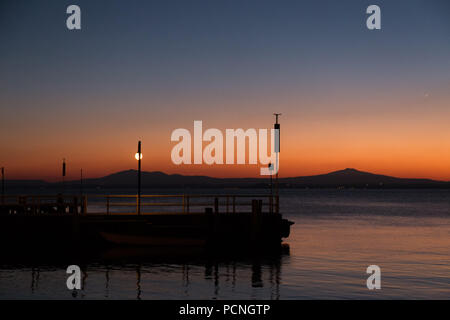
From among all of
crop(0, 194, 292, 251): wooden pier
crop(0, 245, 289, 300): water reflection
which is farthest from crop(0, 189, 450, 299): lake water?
crop(0, 194, 292, 251): wooden pier

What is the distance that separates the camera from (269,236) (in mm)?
37031

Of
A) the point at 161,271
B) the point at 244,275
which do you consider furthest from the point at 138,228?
the point at 244,275

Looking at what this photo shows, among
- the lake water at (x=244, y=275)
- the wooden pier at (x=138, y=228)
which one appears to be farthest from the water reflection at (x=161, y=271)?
the wooden pier at (x=138, y=228)

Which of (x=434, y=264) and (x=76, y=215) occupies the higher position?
(x=76, y=215)

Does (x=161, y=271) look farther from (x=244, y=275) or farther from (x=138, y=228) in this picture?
(x=138, y=228)

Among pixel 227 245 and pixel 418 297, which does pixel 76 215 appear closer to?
pixel 227 245

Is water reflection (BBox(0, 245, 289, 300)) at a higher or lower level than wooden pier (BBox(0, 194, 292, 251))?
lower

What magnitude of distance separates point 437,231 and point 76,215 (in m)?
42.1

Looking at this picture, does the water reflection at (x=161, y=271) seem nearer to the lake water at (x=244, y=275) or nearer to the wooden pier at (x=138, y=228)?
the lake water at (x=244, y=275)

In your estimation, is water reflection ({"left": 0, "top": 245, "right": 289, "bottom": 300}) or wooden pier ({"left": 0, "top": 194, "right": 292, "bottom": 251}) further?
wooden pier ({"left": 0, "top": 194, "right": 292, "bottom": 251})

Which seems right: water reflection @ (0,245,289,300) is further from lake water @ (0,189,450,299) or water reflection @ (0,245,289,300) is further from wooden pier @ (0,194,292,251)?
wooden pier @ (0,194,292,251)

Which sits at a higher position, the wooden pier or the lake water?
the wooden pier

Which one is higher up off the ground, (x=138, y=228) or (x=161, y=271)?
(x=138, y=228)
